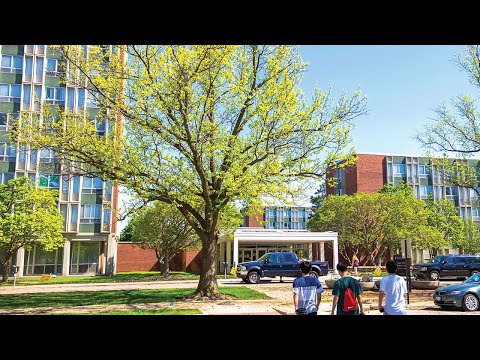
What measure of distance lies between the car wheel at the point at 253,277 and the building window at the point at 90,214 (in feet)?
71.3

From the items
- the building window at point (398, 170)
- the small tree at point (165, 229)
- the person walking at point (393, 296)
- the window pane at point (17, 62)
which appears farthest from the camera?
the building window at point (398, 170)

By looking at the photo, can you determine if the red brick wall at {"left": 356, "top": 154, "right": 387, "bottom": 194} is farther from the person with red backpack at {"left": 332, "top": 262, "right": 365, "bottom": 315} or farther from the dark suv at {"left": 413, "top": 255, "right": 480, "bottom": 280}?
the person with red backpack at {"left": 332, "top": 262, "right": 365, "bottom": 315}

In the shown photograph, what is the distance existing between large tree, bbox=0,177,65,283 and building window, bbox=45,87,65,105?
1214 centimetres

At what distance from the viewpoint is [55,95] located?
139ft

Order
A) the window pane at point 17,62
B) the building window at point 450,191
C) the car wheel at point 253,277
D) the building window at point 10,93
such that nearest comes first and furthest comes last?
the car wheel at point 253,277 < the building window at point 10,93 < the window pane at point 17,62 < the building window at point 450,191

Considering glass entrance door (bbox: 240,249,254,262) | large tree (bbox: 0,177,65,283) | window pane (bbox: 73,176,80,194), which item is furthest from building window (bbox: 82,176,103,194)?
glass entrance door (bbox: 240,249,254,262)

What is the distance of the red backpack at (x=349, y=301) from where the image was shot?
6.77m

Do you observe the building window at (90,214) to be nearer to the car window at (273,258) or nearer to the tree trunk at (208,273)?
the car window at (273,258)

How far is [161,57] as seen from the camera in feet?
49.4

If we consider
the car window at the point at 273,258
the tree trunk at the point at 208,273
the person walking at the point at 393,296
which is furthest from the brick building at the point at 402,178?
the person walking at the point at 393,296

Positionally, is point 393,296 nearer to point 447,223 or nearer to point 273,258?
point 273,258

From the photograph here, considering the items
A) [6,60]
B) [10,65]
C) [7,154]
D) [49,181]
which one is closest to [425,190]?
[49,181]
